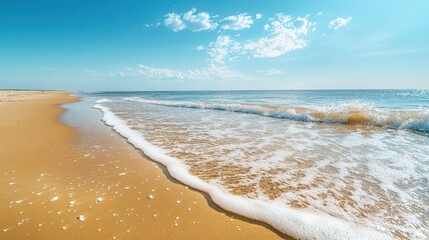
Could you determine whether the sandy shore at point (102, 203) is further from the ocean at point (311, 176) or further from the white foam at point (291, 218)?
the ocean at point (311, 176)

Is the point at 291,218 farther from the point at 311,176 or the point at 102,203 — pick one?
the point at 102,203

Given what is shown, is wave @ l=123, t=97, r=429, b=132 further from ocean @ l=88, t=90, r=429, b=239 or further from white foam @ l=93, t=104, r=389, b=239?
white foam @ l=93, t=104, r=389, b=239

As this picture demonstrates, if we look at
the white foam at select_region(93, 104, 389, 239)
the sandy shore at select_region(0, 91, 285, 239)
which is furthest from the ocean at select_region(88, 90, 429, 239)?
the sandy shore at select_region(0, 91, 285, 239)

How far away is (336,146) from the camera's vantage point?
272 inches

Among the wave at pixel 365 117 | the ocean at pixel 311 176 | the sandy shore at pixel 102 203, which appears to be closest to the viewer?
the sandy shore at pixel 102 203

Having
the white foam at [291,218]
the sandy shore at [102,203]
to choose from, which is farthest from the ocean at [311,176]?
the sandy shore at [102,203]

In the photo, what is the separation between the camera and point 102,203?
10.8 feet

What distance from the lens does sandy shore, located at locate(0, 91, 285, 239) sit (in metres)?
2.72

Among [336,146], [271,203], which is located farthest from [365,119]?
[271,203]

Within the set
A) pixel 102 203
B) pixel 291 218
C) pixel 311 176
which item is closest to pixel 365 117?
pixel 311 176

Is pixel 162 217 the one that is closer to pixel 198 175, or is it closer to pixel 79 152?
pixel 198 175

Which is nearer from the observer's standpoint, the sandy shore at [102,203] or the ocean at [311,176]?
the sandy shore at [102,203]

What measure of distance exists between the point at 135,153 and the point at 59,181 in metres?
2.05

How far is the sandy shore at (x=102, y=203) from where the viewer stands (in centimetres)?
272
